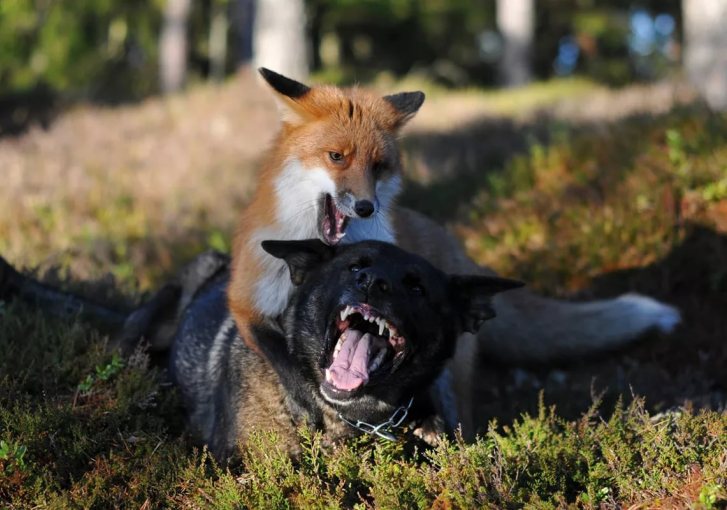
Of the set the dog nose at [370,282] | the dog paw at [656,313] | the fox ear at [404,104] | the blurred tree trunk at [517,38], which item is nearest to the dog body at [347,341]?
the dog nose at [370,282]

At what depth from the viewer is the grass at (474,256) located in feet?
13.4

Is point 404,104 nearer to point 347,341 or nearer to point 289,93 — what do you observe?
point 289,93

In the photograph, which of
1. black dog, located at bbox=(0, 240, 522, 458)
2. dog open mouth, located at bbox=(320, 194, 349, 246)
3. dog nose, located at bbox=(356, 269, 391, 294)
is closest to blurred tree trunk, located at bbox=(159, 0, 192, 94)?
dog open mouth, located at bbox=(320, 194, 349, 246)

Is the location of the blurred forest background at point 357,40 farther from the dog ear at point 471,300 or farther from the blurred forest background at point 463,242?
the dog ear at point 471,300

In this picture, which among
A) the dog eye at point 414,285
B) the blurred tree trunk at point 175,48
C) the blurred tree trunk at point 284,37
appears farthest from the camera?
the blurred tree trunk at point 175,48

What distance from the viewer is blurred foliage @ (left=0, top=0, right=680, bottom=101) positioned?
2873 cm

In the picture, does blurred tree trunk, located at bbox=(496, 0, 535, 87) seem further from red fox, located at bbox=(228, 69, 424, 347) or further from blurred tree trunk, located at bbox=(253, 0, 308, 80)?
red fox, located at bbox=(228, 69, 424, 347)

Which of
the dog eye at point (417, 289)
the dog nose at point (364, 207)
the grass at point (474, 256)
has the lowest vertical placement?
the grass at point (474, 256)

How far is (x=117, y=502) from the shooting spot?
4.13 m

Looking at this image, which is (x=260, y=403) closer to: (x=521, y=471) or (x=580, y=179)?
(x=521, y=471)

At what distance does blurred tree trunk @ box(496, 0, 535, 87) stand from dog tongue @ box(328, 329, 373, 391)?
21.4 meters

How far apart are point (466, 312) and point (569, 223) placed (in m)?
3.82

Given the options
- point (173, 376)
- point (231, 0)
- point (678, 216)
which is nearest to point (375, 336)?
point (173, 376)

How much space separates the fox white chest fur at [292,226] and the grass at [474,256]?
35.0 inches
